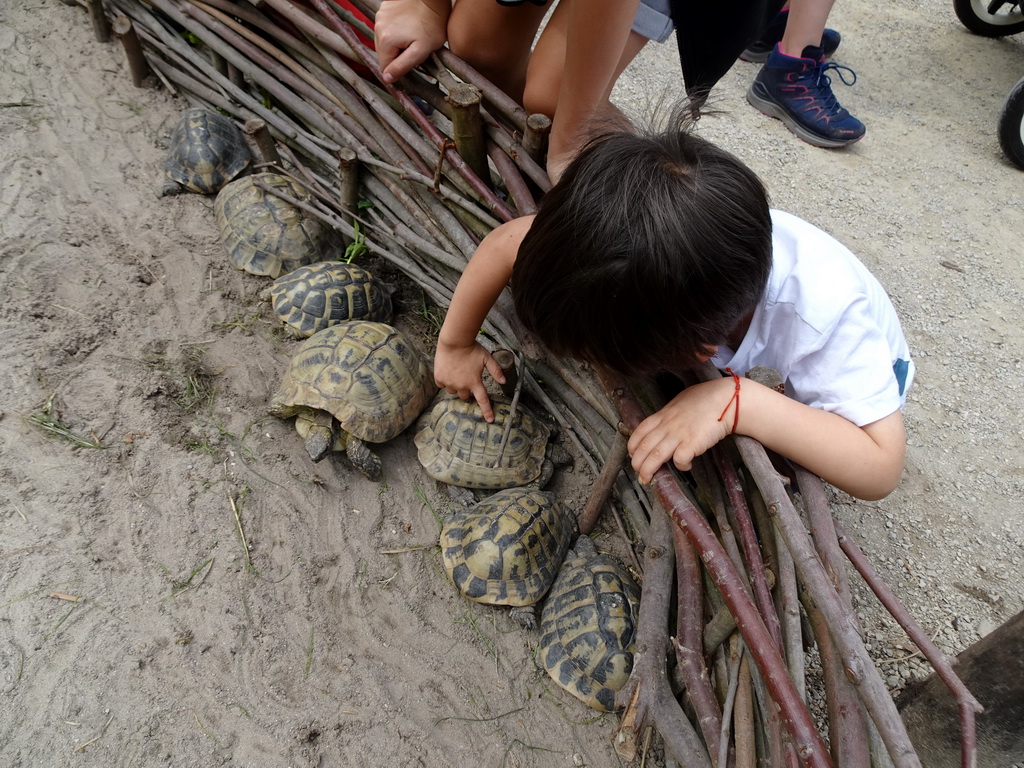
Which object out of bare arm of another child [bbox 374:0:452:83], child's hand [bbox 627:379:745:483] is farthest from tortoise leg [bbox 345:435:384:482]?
bare arm of another child [bbox 374:0:452:83]

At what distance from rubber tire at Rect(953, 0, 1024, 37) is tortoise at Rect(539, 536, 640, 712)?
6.14 meters

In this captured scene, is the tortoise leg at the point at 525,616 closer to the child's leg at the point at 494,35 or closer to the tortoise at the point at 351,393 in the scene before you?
the tortoise at the point at 351,393

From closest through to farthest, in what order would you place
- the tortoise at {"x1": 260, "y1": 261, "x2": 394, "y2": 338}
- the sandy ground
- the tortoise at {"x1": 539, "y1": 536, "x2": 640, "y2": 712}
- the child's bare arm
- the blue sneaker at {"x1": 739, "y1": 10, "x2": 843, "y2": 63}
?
the child's bare arm, the sandy ground, the tortoise at {"x1": 539, "y1": 536, "x2": 640, "y2": 712}, the tortoise at {"x1": 260, "y1": 261, "x2": 394, "y2": 338}, the blue sneaker at {"x1": 739, "y1": 10, "x2": 843, "y2": 63}

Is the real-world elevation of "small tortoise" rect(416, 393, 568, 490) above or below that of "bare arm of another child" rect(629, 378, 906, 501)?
below

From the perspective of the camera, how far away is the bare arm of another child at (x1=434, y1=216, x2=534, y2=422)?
6.22 feet

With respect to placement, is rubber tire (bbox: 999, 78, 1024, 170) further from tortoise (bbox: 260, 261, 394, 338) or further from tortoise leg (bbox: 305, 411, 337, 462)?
tortoise leg (bbox: 305, 411, 337, 462)

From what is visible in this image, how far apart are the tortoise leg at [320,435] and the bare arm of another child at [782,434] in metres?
1.30

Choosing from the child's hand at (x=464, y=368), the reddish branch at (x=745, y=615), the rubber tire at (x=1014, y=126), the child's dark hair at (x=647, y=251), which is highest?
the rubber tire at (x=1014, y=126)

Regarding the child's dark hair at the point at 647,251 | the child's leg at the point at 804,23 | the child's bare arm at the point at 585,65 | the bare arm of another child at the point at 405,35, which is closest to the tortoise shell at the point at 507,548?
the child's dark hair at the point at 647,251

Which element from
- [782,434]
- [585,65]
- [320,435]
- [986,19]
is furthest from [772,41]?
[320,435]

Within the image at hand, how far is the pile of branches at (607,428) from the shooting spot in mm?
1346

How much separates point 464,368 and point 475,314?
31 cm

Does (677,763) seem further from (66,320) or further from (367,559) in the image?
(66,320)

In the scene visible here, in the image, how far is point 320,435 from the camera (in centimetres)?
244
